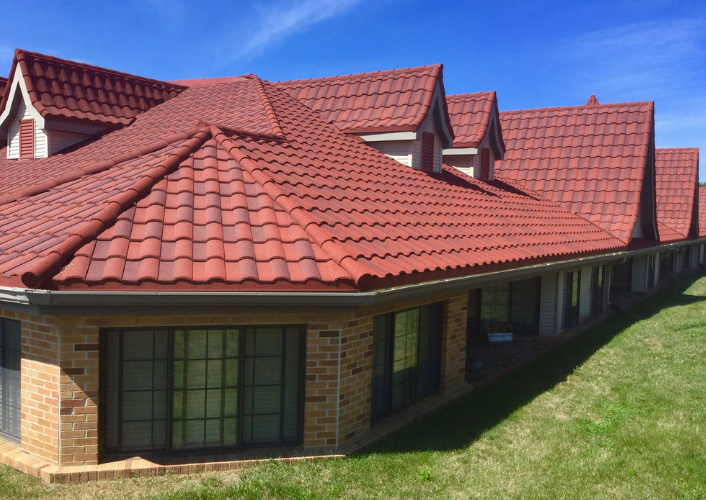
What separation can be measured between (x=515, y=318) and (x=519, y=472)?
7.28 metres

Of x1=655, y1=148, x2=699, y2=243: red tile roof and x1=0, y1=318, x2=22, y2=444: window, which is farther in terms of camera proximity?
x1=655, y1=148, x2=699, y2=243: red tile roof

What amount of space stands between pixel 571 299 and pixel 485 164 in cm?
406

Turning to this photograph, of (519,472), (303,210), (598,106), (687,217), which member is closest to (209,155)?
(303,210)

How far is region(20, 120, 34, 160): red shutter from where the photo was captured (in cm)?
1215

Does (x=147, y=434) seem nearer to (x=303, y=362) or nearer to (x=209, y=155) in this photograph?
(x=303, y=362)

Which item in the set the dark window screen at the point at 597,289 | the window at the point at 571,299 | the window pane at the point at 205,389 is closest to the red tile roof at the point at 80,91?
the window pane at the point at 205,389

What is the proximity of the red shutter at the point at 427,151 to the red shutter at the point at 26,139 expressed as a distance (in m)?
8.07

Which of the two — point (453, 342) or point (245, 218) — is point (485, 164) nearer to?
point (453, 342)

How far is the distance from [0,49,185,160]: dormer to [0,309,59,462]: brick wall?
7098mm

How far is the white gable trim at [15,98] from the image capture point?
38.4 feet

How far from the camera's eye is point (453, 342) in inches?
344

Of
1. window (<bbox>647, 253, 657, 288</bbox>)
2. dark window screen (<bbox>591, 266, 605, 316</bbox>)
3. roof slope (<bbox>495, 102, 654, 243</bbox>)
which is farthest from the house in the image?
window (<bbox>647, 253, 657, 288</bbox>)

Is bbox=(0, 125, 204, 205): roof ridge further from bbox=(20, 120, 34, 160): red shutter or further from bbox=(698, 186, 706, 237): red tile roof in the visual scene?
bbox=(698, 186, 706, 237): red tile roof

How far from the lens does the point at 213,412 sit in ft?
20.1
